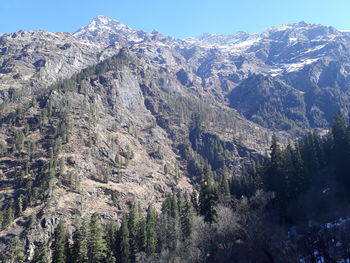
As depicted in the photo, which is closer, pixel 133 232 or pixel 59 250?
pixel 59 250

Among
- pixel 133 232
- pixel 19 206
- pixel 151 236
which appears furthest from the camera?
pixel 19 206

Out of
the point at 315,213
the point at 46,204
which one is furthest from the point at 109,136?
the point at 315,213

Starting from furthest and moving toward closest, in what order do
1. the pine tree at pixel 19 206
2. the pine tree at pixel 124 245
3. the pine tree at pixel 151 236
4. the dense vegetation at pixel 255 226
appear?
the pine tree at pixel 19 206 < the pine tree at pixel 151 236 < the pine tree at pixel 124 245 < the dense vegetation at pixel 255 226

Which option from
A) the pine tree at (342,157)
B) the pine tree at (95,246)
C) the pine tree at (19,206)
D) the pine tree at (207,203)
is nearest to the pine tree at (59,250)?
the pine tree at (95,246)

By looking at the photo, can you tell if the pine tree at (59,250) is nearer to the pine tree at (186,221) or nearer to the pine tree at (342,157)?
the pine tree at (186,221)

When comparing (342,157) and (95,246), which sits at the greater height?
(342,157)

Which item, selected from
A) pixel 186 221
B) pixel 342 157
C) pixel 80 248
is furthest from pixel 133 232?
pixel 342 157

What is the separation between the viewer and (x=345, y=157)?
247 feet

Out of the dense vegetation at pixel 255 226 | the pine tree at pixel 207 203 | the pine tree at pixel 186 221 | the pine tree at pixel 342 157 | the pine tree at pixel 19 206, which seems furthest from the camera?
the pine tree at pixel 19 206

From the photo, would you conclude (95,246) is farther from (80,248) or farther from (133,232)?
(133,232)

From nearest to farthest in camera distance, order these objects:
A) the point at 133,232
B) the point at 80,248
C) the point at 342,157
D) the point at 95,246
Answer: the point at 95,246 → the point at 80,248 → the point at 342,157 → the point at 133,232

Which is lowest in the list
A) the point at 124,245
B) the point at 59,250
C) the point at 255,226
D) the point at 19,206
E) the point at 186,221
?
the point at 255,226

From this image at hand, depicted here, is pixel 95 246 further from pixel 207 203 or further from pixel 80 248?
pixel 207 203

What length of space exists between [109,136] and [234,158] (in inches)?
3054
